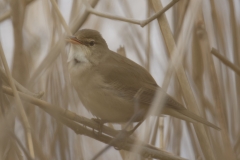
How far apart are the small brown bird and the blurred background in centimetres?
8

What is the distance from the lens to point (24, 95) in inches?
75.6

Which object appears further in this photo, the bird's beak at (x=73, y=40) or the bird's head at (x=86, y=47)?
the bird's head at (x=86, y=47)

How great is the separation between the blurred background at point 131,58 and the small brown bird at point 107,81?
0.28ft

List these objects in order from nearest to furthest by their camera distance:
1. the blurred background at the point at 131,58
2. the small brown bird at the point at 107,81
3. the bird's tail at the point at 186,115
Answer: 1. the blurred background at the point at 131,58
2. the bird's tail at the point at 186,115
3. the small brown bird at the point at 107,81

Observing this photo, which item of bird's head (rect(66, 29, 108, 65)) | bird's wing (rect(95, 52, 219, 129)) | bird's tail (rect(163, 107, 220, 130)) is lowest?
bird's tail (rect(163, 107, 220, 130))

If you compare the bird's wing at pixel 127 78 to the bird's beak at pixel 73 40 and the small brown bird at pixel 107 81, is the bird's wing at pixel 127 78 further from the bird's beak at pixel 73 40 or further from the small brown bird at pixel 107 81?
the bird's beak at pixel 73 40

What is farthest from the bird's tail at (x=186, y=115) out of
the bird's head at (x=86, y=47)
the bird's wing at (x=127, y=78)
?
the bird's head at (x=86, y=47)

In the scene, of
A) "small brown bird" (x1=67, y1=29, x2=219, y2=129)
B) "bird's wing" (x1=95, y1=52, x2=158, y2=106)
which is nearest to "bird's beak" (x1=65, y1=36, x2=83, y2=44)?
"small brown bird" (x1=67, y1=29, x2=219, y2=129)

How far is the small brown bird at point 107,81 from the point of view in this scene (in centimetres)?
277

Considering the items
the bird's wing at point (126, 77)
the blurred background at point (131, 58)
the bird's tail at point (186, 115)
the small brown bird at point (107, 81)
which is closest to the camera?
the blurred background at point (131, 58)

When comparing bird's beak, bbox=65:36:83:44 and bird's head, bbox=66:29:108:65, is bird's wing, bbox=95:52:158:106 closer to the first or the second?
bird's head, bbox=66:29:108:65

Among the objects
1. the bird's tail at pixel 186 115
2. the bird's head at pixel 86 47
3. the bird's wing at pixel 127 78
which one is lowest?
the bird's tail at pixel 186 115

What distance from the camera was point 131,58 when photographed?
3.04 metres

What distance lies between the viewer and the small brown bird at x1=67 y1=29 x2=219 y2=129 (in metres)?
2.77
